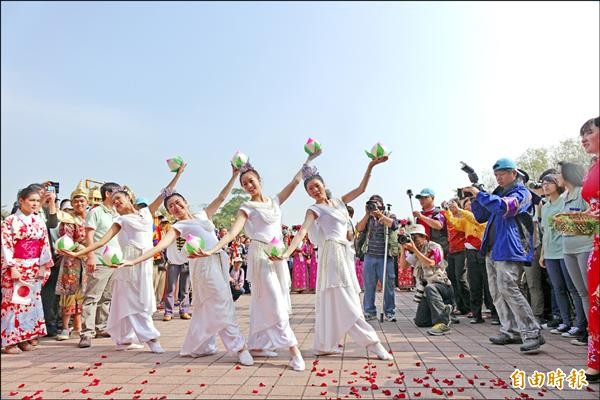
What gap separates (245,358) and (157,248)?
4.81 feet

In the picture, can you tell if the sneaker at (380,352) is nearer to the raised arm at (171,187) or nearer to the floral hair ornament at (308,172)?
the floral hair ornament at (308,172)

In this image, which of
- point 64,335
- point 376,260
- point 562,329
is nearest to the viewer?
point 562,329

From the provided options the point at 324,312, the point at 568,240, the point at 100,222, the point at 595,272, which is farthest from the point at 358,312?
the point at 100,222

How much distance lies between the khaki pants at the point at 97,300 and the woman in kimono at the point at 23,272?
0.56 meters

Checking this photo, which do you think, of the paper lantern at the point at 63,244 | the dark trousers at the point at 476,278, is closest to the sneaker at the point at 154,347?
the paper lantern at the point at 63,244

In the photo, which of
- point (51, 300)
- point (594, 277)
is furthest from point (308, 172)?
point (51, 300)

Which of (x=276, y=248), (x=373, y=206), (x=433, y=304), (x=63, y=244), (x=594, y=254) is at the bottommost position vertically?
(x=433, y=304)

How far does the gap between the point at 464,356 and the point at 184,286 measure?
5.73 m

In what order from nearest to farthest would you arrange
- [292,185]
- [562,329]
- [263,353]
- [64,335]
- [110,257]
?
1. [110,257]
2. [263,353]
3. [292,185]
4. [562,329]
5. [64,335]

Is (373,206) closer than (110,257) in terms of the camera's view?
No

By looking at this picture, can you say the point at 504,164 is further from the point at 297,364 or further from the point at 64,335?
the point at 64,335

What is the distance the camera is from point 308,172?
5305 mm

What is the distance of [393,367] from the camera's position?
4.49m

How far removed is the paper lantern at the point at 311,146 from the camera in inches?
213
